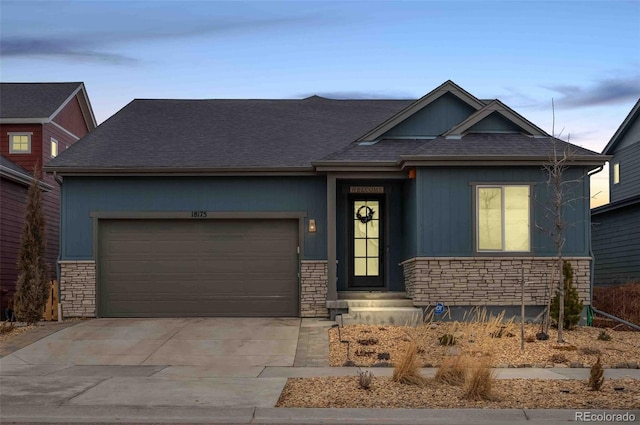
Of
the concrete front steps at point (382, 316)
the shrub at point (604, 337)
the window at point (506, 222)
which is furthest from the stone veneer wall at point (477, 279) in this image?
the shrub at point (604, 337)

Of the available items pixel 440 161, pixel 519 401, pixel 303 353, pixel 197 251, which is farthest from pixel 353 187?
pixel 519 401

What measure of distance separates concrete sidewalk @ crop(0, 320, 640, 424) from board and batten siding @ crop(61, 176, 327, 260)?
3.13 m

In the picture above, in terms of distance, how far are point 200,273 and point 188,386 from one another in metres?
7.82

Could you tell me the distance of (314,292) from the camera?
1820 centimetres

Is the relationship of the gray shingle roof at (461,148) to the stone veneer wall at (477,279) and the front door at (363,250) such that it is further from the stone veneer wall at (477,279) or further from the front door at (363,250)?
the stone veneer wall at (477,279)

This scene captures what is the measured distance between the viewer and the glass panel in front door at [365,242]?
752 inches

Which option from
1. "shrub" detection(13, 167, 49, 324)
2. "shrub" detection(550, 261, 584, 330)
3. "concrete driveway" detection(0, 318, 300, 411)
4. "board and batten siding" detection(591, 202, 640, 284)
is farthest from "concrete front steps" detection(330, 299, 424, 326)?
"board and batten siding" detection(591, 202, 640, 284)

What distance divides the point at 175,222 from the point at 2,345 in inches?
201

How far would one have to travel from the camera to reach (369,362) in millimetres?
12977

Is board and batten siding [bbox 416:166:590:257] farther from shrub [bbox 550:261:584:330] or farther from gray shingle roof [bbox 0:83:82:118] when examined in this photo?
gray shingle roof [bbox 0:83:82:118]

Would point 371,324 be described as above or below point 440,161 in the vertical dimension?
below

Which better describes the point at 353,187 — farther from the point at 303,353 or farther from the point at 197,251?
the point at 303,353

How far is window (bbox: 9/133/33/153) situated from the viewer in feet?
90.1

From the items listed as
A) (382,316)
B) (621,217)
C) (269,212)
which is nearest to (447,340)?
(382,316)
